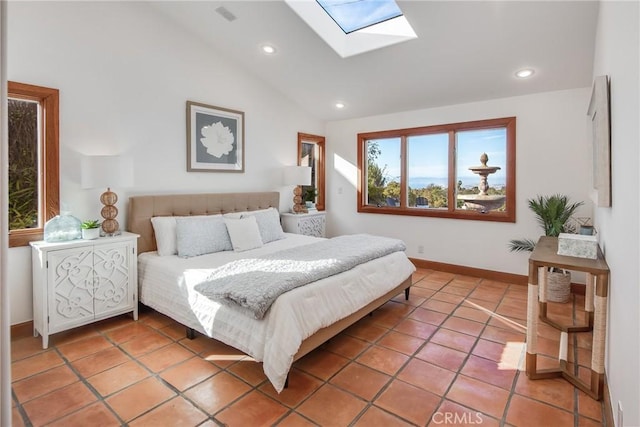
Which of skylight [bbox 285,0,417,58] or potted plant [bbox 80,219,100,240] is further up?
skylight [bbox 285,0,417,58]

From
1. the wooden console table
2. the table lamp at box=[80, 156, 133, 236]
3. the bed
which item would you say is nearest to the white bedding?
the bed

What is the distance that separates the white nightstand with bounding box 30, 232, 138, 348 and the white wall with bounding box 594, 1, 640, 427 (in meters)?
3.35

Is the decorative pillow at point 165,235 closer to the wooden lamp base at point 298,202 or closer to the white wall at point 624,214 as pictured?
the wooden lamp base at point 298,202

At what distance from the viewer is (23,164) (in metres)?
2.85

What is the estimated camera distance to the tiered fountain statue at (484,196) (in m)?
4.33

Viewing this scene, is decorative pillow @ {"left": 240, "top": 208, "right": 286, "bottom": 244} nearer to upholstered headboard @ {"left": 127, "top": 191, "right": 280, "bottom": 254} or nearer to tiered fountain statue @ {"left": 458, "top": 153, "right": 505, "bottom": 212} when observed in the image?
upholstered headboard @ {"left": 127, "top": 191, "right": 280, "bottom": 254}

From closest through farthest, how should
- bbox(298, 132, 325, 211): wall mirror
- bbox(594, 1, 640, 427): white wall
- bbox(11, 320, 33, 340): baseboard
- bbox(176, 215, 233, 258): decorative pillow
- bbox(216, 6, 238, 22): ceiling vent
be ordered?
bbox(594, 1, 640, 427): white wall → bbox(11, 320, 33, 340): baseboard → bbox(176, 215, 233, 258): decorative pillow → bbox(216, 6, 238, 22): ceiling vent → bbox(298, 132, 325, 211): wall mirror

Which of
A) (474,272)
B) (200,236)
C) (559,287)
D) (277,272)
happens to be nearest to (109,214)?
(200,236)

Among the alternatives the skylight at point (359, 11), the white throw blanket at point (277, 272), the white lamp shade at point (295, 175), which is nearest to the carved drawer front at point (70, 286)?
the white throw blanket at point (277, 272)

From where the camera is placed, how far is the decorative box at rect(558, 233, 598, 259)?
2156mm

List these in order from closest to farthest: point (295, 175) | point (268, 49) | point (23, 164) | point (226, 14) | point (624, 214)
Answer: point (624, 214), point (23, 164), point (226, 14), point (268, 49), point (295, 175)

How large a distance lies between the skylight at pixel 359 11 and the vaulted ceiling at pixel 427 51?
28 cm

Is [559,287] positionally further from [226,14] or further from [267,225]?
[226,14]

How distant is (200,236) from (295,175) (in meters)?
1.87
